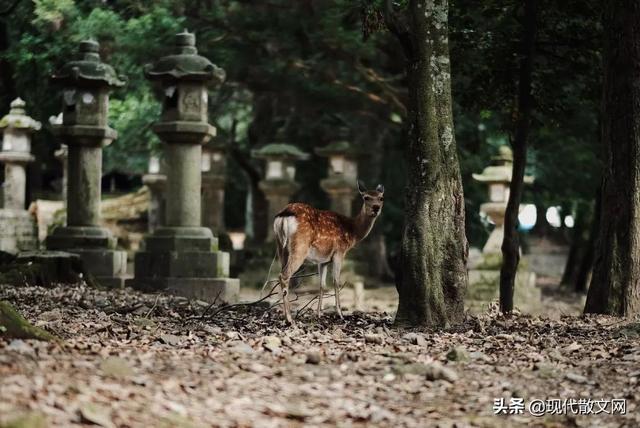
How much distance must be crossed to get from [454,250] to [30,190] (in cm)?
2274

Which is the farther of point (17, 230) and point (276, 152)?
point (17, 230)

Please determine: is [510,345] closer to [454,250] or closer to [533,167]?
[454,250]

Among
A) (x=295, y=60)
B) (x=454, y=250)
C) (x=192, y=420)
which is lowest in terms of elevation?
(x=192, y=420)

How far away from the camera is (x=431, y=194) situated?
11.1 metres

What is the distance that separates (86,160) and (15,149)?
870 centimetres

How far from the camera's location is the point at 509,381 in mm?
8297

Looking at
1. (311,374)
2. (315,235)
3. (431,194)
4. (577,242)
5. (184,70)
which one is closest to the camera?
(311,374)

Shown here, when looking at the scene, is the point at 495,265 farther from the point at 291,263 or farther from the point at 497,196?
the point at 291,263

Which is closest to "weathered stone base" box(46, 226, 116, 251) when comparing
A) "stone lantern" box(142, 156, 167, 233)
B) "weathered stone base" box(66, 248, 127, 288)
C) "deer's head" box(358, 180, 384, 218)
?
"weathered stone base" box(66, 248, 127, 288)

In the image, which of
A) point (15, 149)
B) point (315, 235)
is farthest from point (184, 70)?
point (15, 149)

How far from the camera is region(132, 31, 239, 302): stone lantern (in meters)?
16.9

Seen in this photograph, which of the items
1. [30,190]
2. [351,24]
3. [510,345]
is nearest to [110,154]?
[30,190]

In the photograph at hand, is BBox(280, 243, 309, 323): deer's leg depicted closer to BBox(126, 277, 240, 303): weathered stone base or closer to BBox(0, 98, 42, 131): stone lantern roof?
BBox(126, 277, 240, 303): weathered stone base

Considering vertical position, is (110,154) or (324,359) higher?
(110,154)
